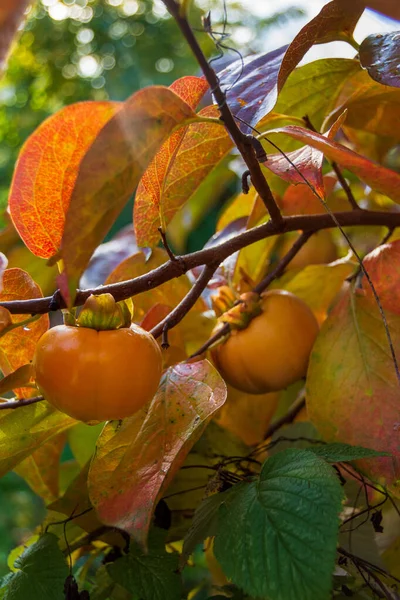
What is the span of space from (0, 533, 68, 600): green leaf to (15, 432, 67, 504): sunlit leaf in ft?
0.25

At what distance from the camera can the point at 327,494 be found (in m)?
0.27

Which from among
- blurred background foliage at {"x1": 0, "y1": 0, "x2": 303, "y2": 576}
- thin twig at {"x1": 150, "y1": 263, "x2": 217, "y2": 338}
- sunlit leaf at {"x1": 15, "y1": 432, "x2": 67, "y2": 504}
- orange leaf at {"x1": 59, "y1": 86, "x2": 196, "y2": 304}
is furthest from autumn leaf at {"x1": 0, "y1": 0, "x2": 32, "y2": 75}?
blurred background foliage at {"x1": 0, "y1": 0, "x2": 303, "y2": 576}

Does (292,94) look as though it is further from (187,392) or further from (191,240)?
(191,240)

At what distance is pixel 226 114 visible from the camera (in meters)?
0.26

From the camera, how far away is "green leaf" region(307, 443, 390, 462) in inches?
11.7

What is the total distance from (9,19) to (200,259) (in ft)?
0.53

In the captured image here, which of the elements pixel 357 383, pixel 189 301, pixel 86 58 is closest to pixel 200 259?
pixel 189 301

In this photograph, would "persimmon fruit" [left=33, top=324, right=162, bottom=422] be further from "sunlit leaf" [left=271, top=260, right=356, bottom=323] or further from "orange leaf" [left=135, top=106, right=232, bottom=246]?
"sunlit leaf" [left=271, top=260, right=356, bottom=323]

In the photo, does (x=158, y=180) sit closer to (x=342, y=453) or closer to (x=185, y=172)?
(x=185, y=172)

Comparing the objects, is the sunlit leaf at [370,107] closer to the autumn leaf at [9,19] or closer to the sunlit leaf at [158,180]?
the sunlit leaf at [158,180]

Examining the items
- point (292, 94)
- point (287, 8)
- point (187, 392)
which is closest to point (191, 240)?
point (287, 8)

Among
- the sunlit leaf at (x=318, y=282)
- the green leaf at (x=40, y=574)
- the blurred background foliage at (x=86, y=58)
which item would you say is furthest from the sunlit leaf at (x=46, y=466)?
the blurred background foliage at (x=86, y=58)

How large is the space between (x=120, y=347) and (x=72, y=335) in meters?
0.02

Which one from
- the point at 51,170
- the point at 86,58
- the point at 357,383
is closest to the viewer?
the point at 51,170
